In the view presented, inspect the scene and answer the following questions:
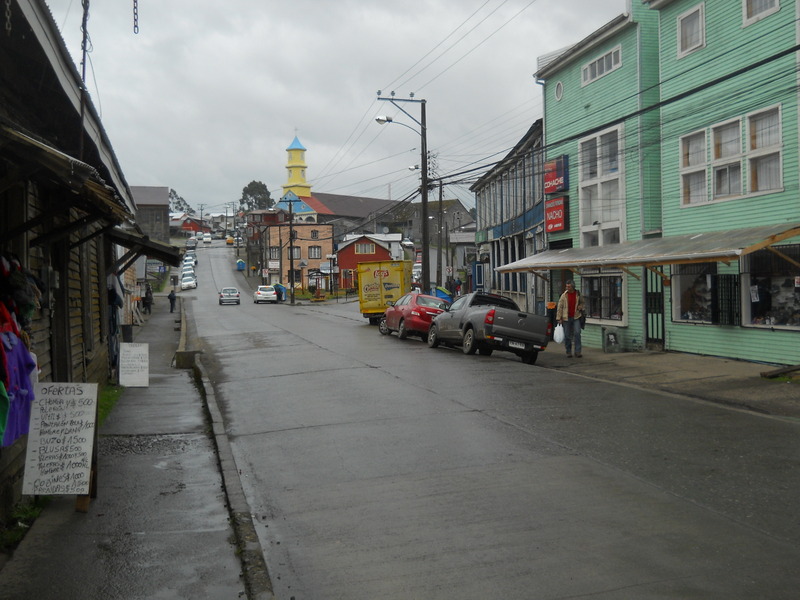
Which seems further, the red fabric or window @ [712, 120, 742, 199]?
the red fabric

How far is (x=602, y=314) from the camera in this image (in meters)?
24.0

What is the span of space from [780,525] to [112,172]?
30.6 ft

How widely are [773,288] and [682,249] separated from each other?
6.60ft

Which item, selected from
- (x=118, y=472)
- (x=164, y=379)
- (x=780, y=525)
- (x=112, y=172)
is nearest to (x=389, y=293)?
(x=164, y=379)

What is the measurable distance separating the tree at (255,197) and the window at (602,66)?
127151mm

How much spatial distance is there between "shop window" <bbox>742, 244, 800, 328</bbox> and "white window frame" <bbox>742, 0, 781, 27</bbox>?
4.81m

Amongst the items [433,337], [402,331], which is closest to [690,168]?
[433,337]

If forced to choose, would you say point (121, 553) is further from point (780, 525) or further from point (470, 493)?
point (780, 525)

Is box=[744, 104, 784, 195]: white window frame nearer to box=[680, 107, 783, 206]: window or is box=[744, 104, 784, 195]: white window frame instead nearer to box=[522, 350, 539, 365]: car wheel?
box=[680, 107, 783, 206]: window

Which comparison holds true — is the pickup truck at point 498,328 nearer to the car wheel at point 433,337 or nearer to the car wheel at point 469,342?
the car wheel at point 469,342

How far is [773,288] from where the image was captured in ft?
54.6

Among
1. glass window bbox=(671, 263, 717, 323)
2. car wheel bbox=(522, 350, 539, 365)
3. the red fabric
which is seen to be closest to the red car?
car wheel bbox=(522, 350, 539, 365)

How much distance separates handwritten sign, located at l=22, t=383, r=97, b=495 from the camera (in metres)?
6.56

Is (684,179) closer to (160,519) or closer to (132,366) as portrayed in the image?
(132,366)
